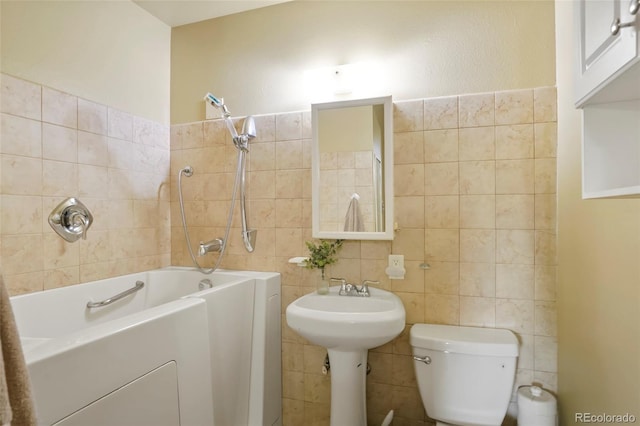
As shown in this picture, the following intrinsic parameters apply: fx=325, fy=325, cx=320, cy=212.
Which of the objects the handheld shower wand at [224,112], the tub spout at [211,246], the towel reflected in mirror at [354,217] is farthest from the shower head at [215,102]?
the towel reflected in mirror at [354,217]

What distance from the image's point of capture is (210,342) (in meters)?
1.46

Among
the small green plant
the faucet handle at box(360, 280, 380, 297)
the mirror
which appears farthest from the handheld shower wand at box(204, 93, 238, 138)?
the faucet handle at box(360, 280, 380, 297)

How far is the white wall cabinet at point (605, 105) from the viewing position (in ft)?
2.33

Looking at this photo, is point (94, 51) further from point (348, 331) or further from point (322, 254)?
point (348, 331)

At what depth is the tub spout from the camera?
1979 millimetres

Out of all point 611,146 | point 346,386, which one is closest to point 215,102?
point 346,386

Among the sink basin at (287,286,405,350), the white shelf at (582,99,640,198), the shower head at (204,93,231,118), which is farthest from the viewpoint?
the shower head at (204,93,231,118)

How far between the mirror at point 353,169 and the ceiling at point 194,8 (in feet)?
2.84

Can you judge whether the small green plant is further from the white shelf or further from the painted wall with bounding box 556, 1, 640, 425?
the white shelf

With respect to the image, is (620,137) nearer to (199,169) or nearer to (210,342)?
→ (210,342)

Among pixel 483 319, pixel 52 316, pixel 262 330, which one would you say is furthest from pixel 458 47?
pixel 52 316

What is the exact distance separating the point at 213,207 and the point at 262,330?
0.85 m

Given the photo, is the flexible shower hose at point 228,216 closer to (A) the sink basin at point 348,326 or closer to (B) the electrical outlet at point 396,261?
(A) the sink basin at point 348,326

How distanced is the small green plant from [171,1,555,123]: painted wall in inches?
33.1
